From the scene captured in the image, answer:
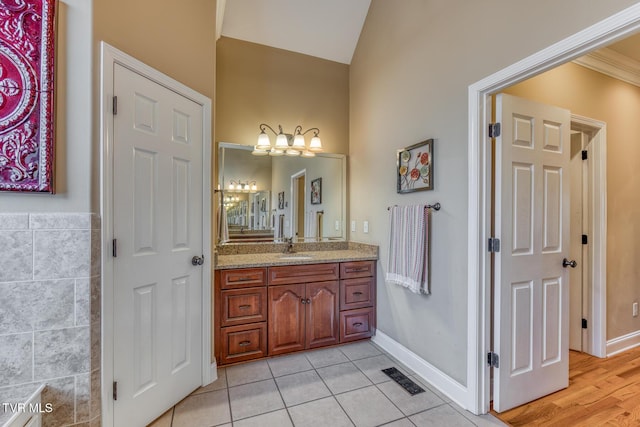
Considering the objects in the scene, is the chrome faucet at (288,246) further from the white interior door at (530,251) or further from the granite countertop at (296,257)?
the white interior door at (530,251)

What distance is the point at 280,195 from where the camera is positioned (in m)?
3.02

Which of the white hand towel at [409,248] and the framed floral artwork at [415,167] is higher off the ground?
the framed floral artwork at [415,167]

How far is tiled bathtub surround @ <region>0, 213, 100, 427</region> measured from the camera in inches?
48.2

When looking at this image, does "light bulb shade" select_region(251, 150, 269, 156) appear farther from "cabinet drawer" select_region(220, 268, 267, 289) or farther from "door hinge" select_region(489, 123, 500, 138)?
"door hinge" select_region(489, 123, 500, 138)

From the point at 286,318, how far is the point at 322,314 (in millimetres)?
336

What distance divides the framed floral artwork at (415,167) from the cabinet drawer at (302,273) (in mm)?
956

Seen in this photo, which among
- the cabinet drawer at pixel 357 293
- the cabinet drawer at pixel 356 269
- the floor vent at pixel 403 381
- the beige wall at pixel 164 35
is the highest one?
the beige wall at pixel 164 35

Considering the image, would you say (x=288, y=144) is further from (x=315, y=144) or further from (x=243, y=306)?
(x=243, y=306)

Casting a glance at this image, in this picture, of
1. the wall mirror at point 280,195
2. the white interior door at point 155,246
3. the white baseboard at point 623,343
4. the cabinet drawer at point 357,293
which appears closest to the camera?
the white interior door at point 155,246

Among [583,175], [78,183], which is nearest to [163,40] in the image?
[78,183]

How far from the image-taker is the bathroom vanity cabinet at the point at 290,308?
2277 millimetres

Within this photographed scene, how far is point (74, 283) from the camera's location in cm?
132

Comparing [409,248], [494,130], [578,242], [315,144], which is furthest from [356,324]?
[578,242]

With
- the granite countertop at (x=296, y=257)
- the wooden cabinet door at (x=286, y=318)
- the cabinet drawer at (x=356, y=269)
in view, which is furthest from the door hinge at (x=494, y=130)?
the wooden cabinet door at (x=286, y=318)
